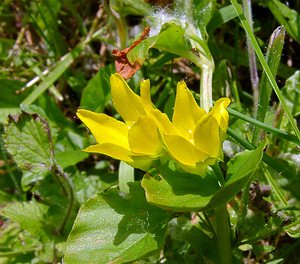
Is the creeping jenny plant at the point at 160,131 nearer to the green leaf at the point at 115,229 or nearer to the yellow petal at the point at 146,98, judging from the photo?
the yellow petal at the point at 146,98

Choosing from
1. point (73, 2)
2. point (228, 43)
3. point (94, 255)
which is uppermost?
point (73, 2)

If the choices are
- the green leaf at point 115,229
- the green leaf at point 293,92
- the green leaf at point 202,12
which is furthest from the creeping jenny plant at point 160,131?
the green leaf at point 293,92

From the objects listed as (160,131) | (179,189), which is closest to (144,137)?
(160,131)

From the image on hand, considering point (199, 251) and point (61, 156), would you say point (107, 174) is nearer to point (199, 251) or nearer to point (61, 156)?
point (61, 156)

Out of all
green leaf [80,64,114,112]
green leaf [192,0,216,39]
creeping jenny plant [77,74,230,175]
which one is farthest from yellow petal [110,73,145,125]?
green leaf [80,64,114,112]

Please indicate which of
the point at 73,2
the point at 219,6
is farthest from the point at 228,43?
the point at 73,2
